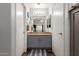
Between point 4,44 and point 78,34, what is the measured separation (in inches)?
40.9

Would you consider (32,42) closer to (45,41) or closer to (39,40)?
(39,40)

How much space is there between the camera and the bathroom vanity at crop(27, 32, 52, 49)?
4328 millimetres

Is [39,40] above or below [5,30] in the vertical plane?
below

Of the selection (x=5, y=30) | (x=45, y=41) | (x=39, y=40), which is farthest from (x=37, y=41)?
(x=5, y=30)

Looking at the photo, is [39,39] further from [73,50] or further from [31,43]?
[73,50]

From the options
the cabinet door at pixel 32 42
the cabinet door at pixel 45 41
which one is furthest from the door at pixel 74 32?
the cabinet door at pixel 32 42

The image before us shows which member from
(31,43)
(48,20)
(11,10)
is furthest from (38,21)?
(11,10)

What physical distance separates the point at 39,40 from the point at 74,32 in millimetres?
2599

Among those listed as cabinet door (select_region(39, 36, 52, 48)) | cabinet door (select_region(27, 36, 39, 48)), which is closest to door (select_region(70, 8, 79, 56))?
cabinet door (select_region(39, 36, 52, 48))

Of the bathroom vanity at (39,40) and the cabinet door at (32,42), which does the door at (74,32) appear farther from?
the cabinet door at (32,42)

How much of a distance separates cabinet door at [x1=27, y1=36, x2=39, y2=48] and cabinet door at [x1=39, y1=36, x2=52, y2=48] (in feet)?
0.45

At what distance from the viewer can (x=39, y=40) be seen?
4395mm

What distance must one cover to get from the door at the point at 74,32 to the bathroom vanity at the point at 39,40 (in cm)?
234

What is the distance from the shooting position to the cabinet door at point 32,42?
4383 millimetres
